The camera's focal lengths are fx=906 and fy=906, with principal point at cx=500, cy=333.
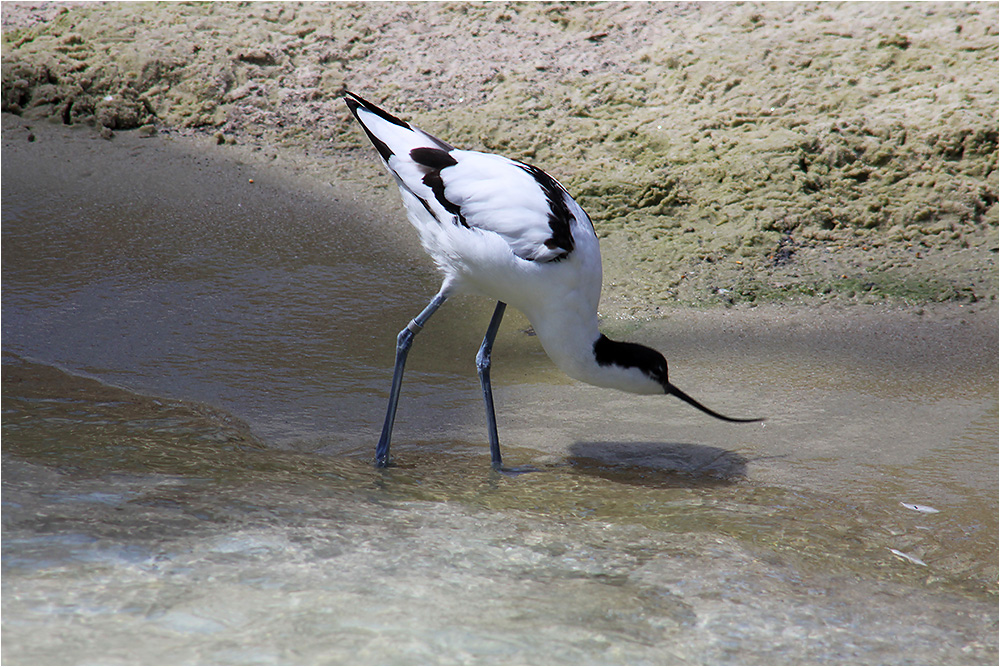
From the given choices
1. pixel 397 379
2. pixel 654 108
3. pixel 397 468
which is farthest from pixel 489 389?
pixel 654 108

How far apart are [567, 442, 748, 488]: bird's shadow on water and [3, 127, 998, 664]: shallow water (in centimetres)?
2

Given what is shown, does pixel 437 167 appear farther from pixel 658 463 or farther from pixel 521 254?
pixel 658 463

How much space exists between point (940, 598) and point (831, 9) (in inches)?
178

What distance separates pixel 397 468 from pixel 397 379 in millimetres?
364

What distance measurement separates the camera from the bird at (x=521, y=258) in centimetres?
299

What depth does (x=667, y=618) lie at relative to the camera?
194cm

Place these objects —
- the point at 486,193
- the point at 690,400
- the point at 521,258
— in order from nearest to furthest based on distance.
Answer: the point at 521,258 → the point at 486,193 → the point at 690,400

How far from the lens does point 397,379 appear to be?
3.22m

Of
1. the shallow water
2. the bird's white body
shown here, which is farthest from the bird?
the shallow water

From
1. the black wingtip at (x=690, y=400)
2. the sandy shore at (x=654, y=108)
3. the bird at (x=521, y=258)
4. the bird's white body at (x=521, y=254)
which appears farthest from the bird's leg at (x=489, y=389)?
the sandy shore at (x=654, y=108)

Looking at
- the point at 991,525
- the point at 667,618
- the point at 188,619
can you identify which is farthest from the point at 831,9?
the point at 188,619

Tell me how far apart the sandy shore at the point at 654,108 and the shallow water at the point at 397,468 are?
1.34ft

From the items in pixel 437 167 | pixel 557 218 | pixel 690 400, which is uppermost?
pixel 437 167

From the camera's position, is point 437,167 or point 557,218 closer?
point 557,218
